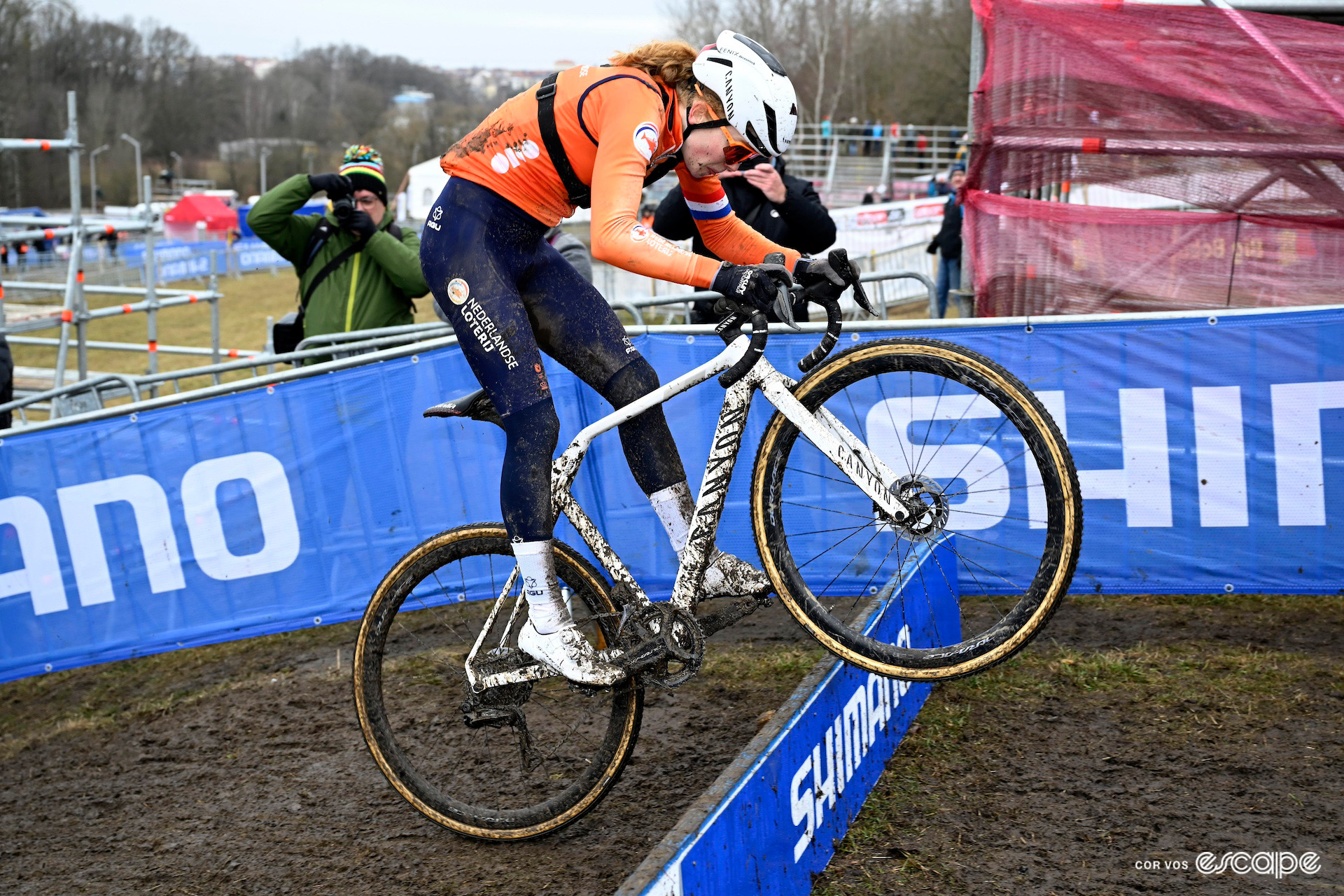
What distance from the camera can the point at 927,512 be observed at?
341 centimetres

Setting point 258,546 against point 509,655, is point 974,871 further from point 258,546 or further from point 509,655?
point 258,546

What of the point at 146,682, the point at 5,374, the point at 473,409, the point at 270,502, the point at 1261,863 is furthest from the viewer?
the point at 5,374

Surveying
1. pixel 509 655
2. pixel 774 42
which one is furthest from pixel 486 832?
pixel 774 42

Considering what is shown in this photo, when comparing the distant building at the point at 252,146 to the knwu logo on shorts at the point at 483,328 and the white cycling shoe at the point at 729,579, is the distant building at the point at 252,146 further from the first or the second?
the white cycling shoe at the point at 729,579

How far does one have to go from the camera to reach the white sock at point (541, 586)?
3.83 m

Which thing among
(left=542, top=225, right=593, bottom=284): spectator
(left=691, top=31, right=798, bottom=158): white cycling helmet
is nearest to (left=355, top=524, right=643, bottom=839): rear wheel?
(left=691, top=31, right=798, bottom=158): white cycling helmet

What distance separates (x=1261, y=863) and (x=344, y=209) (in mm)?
6131

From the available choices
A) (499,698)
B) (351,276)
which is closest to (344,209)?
(351,276)

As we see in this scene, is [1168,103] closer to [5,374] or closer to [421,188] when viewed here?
[5,374]

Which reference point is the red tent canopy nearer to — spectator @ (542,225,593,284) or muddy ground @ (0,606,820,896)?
spectator @ (542,225,593,284)

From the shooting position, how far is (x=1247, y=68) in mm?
6398

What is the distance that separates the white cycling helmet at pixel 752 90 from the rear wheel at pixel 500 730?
1519mm

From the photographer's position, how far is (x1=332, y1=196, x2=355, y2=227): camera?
7352 mm

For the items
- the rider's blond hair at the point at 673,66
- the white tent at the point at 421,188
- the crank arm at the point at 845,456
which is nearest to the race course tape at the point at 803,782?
the crank arm at the point at 845,456
